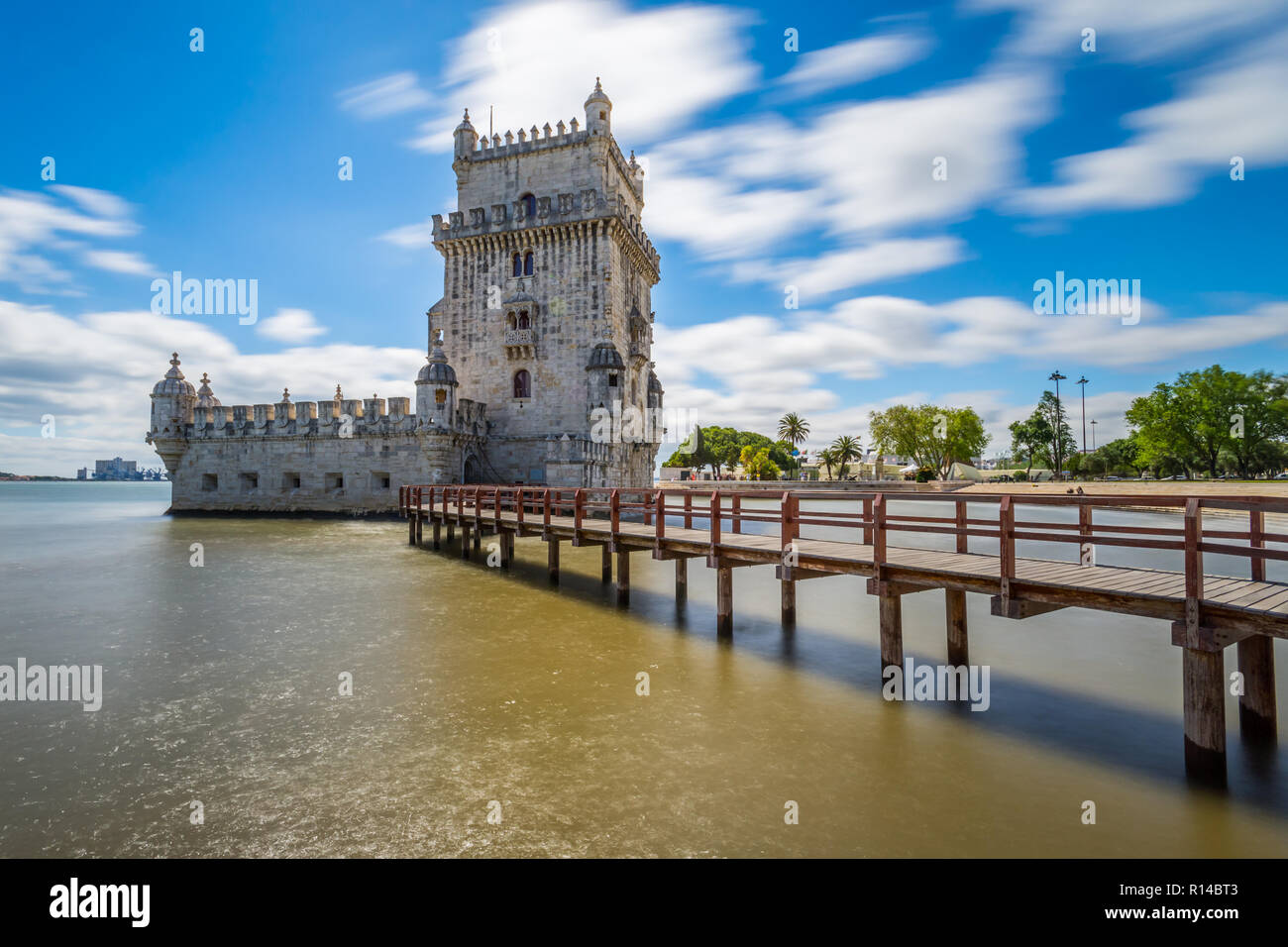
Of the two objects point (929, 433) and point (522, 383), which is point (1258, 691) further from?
point (929, 433)

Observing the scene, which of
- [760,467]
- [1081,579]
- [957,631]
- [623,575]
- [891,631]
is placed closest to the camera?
[1081,579]

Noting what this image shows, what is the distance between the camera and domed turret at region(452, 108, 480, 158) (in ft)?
116

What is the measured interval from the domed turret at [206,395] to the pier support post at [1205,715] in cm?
4602

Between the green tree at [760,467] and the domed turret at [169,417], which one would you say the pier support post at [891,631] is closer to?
the domed turret at [169,417]

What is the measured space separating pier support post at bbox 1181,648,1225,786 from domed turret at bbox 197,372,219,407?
46018 millimetres

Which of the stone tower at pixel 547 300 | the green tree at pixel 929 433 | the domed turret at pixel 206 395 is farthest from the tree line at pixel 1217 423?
the domed turret at pixel 206 395

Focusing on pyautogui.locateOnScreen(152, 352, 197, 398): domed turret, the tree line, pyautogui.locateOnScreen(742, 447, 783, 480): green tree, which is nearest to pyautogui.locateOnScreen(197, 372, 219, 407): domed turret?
pyautogui.locateOnScreen(152, 352, 197, 398): domed turret

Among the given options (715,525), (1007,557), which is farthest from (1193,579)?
(715,525)

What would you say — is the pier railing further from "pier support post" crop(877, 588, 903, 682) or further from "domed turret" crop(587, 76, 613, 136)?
"domed turret" crop(587, 76, 613, 136)

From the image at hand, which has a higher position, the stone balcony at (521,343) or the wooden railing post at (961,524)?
the stone balcony at (521,343)

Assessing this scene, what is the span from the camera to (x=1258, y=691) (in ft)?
25.3

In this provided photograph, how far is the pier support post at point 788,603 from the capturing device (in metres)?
13.8

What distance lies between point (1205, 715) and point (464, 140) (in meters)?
39.2
